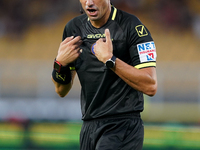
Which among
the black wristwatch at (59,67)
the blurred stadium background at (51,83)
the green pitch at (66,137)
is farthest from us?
the blurred stadium background at (51,83)

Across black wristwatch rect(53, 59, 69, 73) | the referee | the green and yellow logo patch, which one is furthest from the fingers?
black wristwatch rect(53, 59, 69, 73)

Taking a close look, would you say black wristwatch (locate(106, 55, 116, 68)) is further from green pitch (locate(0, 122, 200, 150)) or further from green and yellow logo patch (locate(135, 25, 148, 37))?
green pitch (locate(0, 122, 200, 150))

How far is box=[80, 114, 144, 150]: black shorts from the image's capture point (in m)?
2.52

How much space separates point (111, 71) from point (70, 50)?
38cm

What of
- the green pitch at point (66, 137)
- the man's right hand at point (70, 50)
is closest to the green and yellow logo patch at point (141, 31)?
the man's right hand at point (70, 50)

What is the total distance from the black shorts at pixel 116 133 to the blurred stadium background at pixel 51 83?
360cm

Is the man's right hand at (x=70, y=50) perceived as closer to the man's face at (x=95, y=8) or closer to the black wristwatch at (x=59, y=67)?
the black wristwatch at (x=59, y=67)

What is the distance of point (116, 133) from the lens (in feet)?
8.38

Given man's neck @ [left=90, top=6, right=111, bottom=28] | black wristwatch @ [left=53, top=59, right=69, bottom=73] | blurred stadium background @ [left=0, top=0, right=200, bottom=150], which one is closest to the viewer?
man's neck @ [left=90, top=6, right=111, bottom=28]

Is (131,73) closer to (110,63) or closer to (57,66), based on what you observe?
A: (110,63)

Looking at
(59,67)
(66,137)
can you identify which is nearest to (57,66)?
(59,67)

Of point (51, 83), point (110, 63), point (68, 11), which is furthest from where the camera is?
point (68, 11)

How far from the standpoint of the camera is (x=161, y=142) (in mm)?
6109

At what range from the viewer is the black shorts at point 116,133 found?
2.52m
